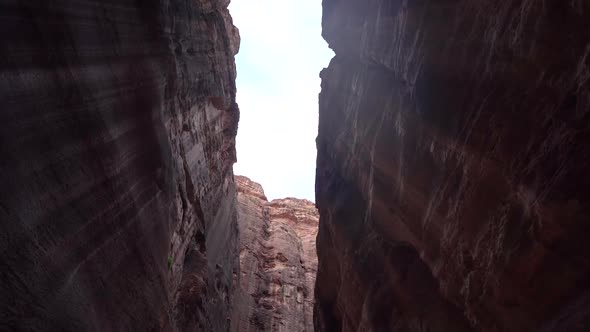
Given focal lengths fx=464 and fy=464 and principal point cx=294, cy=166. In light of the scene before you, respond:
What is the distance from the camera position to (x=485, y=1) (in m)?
7.64

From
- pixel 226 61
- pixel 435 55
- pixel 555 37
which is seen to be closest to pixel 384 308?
Answer: pixel 435 55

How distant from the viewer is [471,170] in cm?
784

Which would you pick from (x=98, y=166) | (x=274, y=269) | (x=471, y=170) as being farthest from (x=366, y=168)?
(x=274, y=269)

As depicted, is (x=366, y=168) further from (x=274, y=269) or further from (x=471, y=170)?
(x=274, y=269)

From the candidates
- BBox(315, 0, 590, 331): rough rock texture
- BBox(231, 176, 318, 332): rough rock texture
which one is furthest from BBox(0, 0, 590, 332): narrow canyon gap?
BBox(231, 176, 318, 332): rough rock texture

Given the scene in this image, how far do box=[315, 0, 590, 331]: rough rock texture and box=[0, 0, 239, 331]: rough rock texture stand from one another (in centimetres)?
570

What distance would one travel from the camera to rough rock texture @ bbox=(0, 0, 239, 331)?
646cm

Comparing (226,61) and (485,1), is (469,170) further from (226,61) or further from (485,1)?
(226,61)

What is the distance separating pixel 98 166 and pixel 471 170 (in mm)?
6683

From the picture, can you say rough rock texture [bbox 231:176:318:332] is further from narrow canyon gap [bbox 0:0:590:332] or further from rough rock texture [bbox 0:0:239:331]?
rough rock texture [bbox 0:0:239:331]

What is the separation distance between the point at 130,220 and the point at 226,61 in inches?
574

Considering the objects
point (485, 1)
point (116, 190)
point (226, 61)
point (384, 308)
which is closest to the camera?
point (485, 1)

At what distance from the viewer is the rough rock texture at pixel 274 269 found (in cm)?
2612

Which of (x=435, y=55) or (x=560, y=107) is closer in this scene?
(x=560, y=107)
